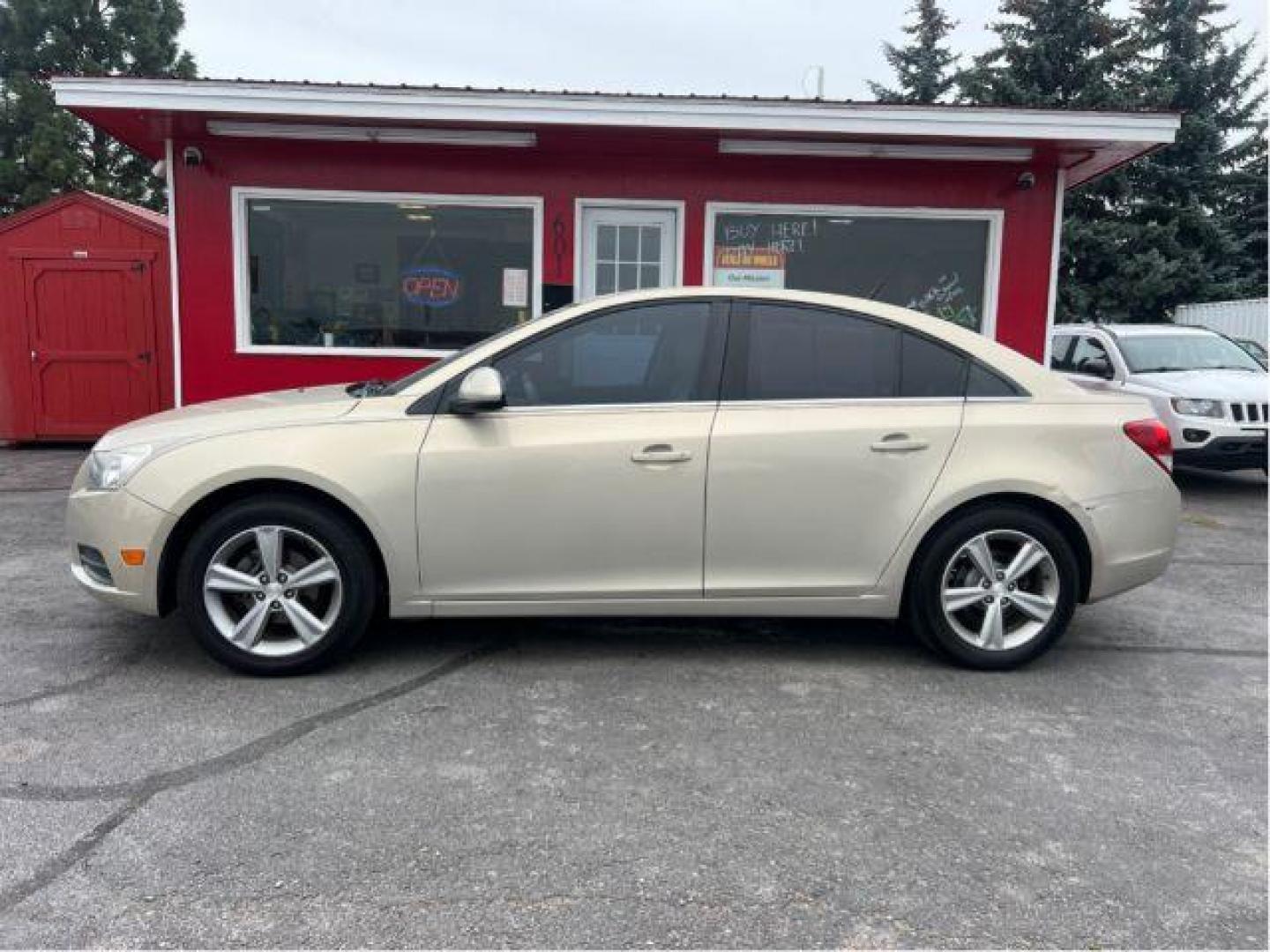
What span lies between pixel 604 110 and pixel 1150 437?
4435 millimetres

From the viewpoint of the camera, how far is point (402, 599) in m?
4.09

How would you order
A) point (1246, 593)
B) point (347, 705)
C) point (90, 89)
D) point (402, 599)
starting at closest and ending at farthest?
point (347, 705), point (402, 599), point (1246, 593), point (90, 89)

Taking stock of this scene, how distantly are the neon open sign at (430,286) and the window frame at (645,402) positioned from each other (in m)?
4.34

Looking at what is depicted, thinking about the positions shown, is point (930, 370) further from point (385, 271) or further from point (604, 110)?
point (385, 271)

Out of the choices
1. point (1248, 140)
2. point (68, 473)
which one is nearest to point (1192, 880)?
point (68, 473)

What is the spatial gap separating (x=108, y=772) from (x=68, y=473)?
697cm

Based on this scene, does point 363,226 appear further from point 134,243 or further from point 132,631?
point 132,631

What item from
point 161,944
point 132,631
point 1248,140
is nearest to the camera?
point 161,944

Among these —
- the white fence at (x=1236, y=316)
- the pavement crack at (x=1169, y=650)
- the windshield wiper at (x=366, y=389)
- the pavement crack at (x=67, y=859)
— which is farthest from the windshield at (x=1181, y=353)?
the pavement crack at (x=67, y=859)

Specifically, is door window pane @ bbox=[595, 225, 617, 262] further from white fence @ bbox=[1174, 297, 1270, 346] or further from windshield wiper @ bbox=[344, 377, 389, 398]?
white fence @ bbox=[1174, 297, 1270, 346]

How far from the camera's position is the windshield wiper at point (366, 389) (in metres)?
4.42

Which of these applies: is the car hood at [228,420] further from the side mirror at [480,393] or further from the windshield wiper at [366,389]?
the side mirror at [480,393]

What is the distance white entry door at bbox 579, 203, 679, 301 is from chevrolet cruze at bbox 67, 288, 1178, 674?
4040mm

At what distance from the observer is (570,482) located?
4.04 m
